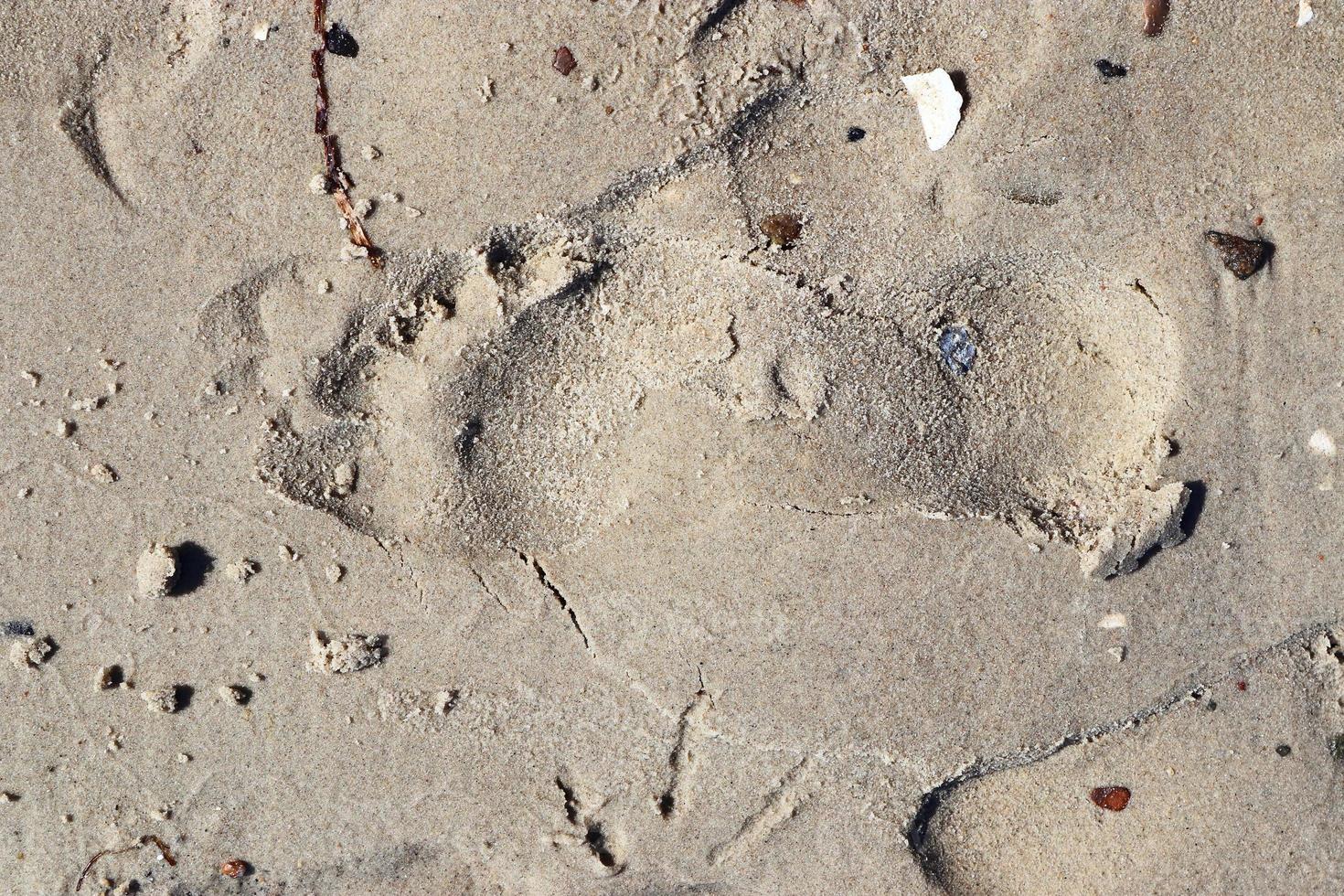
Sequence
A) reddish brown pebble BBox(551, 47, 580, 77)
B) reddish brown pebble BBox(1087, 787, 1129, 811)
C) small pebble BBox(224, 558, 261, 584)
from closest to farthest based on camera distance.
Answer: reddish brown pebble BBox(551, 47, 580, 77) < small pebble BBox(224, 558, 261, 584) < reddish brown pebble BBox(1087, 787, 1129, 811)

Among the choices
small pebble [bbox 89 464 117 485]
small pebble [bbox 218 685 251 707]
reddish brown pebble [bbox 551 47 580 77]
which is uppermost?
reddish brown pebble [bbox 551 47 580 77]

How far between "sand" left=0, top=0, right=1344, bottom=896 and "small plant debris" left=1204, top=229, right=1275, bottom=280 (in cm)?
2

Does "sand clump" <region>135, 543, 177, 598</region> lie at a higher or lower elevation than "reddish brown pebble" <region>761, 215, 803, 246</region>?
lower

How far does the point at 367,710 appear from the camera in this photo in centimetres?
295

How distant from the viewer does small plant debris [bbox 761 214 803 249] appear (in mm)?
2879

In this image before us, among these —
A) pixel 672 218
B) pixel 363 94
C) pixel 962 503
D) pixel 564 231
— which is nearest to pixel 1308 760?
pixel 962 503

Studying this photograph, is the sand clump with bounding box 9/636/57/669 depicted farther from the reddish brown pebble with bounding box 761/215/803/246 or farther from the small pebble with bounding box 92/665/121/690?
the reddish brown pebble with bounding box 761/215/803/246

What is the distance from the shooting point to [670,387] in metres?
2.85

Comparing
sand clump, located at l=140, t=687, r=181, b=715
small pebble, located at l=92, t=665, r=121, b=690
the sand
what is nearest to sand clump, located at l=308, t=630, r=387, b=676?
the sand

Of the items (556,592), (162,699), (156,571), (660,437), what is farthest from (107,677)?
(660,437)

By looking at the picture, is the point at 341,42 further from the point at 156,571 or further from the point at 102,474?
the point at 156,571

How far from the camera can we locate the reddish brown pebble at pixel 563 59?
9.20ft

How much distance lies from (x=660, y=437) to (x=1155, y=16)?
213 cm

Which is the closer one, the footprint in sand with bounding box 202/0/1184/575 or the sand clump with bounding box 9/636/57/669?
the footprint in sand with bounding box 202/0/1184/575
